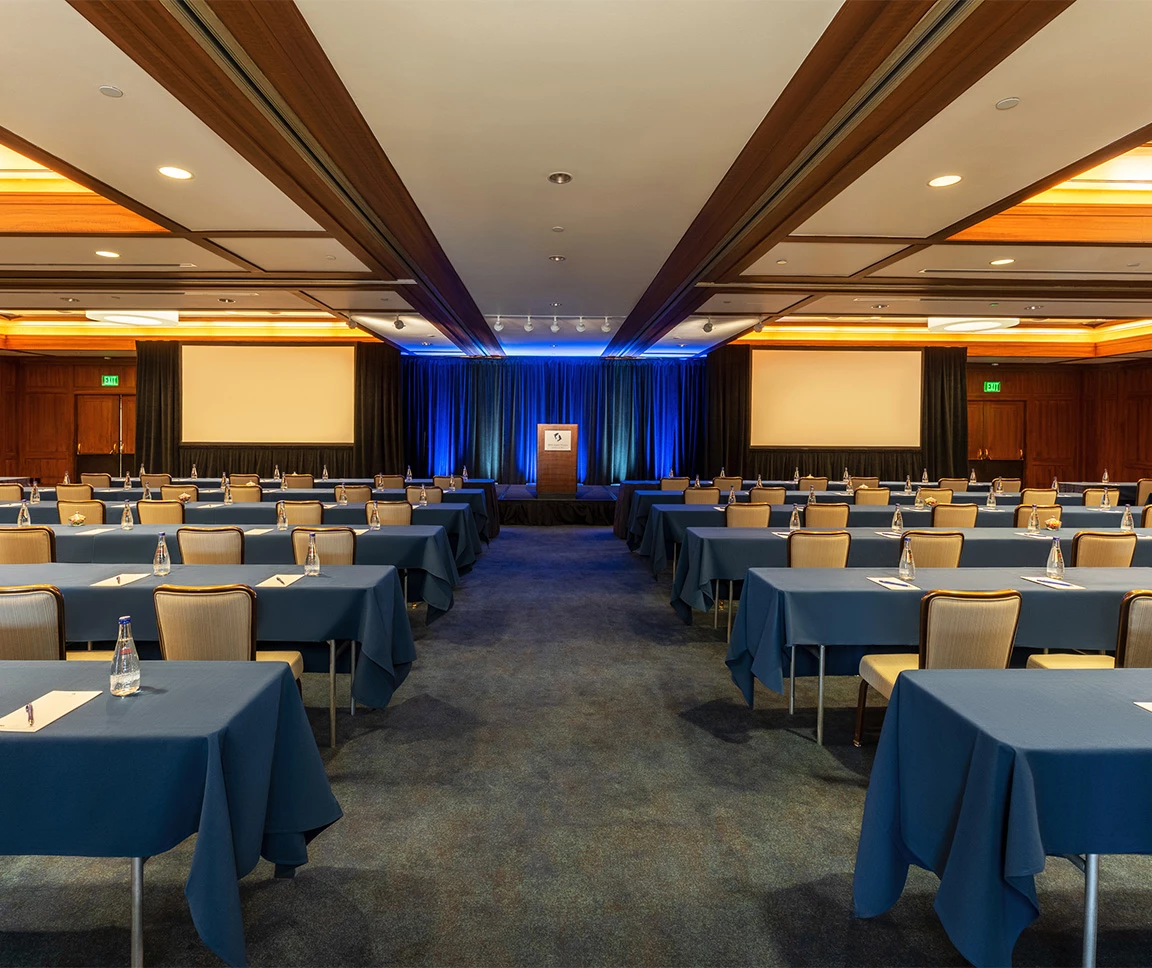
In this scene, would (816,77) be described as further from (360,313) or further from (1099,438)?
(1099,438)

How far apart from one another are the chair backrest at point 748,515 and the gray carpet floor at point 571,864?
2.53 metres

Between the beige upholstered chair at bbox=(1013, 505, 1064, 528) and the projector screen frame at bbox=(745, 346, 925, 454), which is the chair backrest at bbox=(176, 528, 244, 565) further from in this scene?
the projector screen frame at bbox=(745, 346, 925, 454)

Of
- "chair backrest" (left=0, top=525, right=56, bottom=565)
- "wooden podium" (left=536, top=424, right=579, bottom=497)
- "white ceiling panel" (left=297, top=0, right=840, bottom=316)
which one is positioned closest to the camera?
"white ceiling panel" (left=297, top=0, right=840, bottom=316)

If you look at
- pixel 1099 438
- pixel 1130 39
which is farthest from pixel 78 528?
pixel 1099 438

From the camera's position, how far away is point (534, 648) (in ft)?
18.1

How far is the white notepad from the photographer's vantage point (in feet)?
6.43

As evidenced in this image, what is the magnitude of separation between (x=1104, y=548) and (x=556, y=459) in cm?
959

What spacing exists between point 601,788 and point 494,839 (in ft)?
1.99

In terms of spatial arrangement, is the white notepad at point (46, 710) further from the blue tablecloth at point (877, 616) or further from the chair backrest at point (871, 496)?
the chair backrest at point (871, 496)

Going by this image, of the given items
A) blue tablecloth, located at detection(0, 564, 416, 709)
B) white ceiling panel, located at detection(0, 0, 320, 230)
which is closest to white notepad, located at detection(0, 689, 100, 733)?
blue tablecloth, located at detection(0, 564, 416, 709)

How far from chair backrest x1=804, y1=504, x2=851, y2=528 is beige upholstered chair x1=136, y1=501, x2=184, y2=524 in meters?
5.74

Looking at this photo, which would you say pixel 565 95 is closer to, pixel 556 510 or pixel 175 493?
pixel 175 493

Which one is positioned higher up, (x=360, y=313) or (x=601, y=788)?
(x=360, y=313)

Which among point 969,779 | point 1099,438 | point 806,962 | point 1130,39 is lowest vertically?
point 806,962
